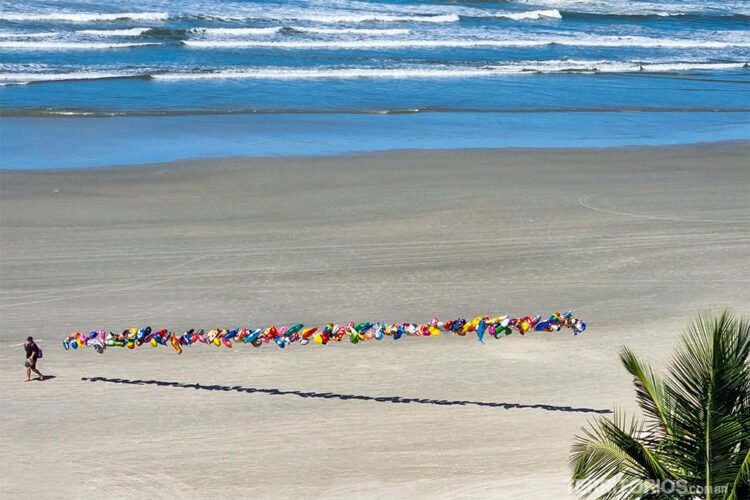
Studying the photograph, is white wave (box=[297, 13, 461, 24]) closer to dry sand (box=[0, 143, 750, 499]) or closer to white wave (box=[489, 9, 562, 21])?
white wave (box=[489, 9, 562, 21])

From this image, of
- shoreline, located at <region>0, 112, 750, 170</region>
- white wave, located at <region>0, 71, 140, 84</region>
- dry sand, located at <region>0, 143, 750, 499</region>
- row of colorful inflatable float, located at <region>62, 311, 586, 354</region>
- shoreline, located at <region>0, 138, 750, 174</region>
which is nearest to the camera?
dry sand, located at <region>0, 143, 750, 499</region>

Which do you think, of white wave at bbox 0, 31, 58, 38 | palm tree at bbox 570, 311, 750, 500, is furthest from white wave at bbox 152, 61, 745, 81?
palm tree at bbox 570, 311, 750, 500

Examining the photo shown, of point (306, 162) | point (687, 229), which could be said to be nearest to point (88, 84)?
point (306, 162)

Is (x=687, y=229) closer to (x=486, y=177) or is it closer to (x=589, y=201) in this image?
(x=589, y=201)

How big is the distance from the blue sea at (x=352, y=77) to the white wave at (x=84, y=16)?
0.45 ft

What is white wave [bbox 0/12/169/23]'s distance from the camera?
149ft

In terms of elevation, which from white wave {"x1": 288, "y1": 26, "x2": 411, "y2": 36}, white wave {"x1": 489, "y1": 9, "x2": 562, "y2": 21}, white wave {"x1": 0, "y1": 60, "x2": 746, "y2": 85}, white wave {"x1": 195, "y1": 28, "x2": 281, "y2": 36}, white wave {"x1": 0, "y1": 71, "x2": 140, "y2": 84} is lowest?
white wave {"x1": 0, "y1": 71, "x2": 140, "y2": 84}

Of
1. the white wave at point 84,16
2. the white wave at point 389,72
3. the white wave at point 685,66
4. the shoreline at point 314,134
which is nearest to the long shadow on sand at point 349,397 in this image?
the shoreline at point 314,134

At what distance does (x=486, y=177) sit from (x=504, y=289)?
676cm

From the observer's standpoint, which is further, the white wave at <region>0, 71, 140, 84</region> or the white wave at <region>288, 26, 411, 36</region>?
the white wave at <region>288, 26, 411, 36</region>

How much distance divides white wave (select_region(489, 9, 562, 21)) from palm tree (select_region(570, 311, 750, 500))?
46834 mm

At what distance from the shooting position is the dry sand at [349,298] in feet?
43.1

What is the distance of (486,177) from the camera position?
25.3 m

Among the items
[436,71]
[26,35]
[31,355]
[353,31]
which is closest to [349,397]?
[31,355]
